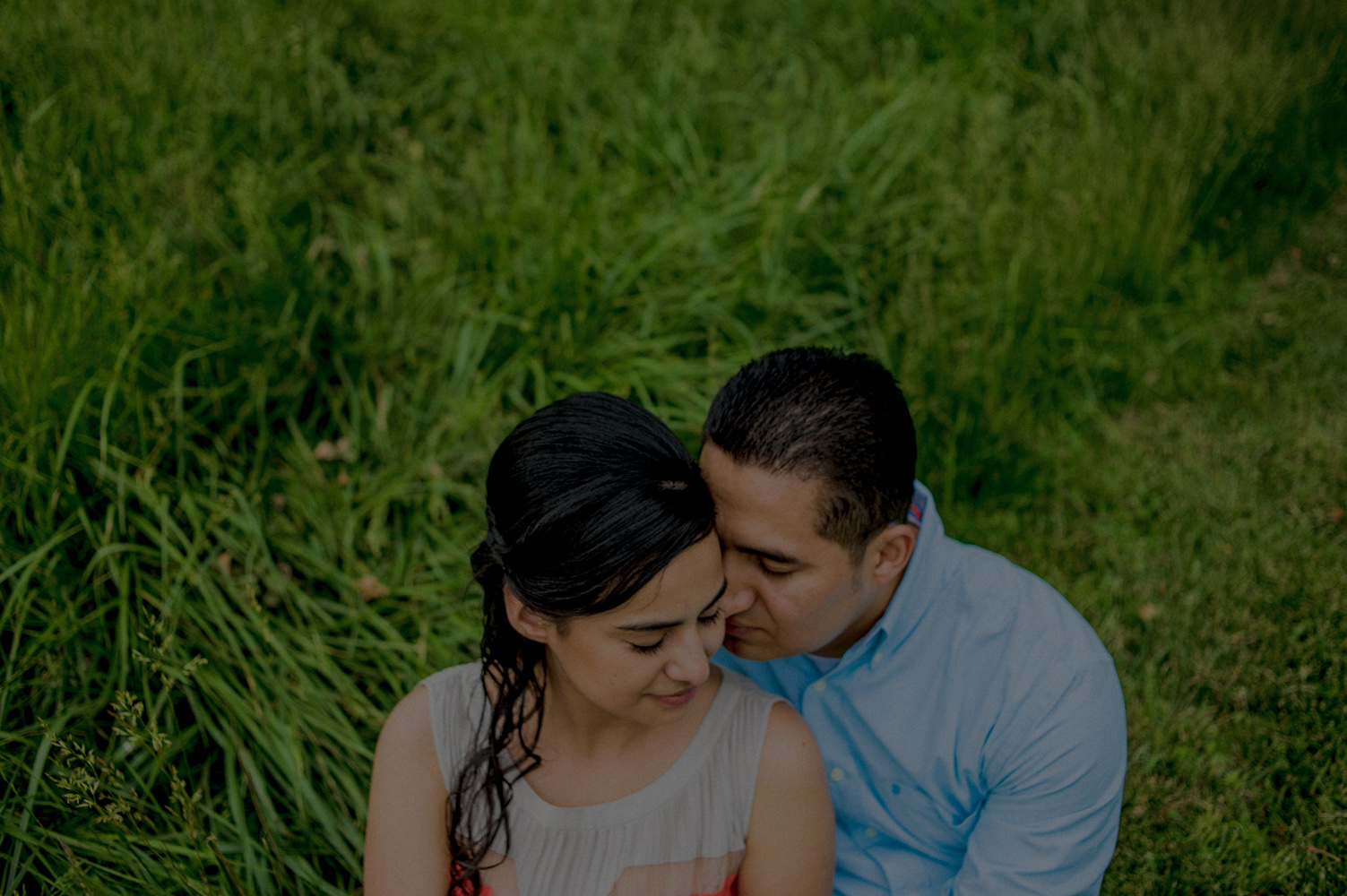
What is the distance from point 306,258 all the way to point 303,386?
1.97ft

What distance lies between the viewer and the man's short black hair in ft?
7.34

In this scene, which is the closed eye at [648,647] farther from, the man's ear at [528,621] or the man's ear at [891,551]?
the man's ear at [891,551]

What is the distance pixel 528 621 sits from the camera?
2.11 m

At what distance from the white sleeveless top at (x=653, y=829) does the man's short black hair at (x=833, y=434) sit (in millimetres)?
503

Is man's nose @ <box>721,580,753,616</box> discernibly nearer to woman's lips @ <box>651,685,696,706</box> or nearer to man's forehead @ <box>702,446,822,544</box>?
man's forehead @ <box>702,446,822,544</box>

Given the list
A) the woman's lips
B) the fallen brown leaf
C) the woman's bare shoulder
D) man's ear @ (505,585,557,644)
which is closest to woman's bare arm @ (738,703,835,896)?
the woman's bare shoulder

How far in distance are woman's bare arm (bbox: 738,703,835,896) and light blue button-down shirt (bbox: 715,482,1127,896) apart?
31 cm

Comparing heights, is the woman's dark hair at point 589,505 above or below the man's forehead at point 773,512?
above

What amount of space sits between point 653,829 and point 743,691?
1.20ft

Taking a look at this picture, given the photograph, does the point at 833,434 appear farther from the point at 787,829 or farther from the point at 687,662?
the point at 787,829

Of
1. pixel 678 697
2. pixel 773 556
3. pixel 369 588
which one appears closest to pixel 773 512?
pixel 773 556

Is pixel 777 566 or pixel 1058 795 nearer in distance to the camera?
pixel 1058 795

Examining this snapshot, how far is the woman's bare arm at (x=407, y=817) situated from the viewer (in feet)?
7.10

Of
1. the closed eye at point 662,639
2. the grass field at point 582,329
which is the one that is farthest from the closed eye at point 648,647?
the grass field at point 582,329
